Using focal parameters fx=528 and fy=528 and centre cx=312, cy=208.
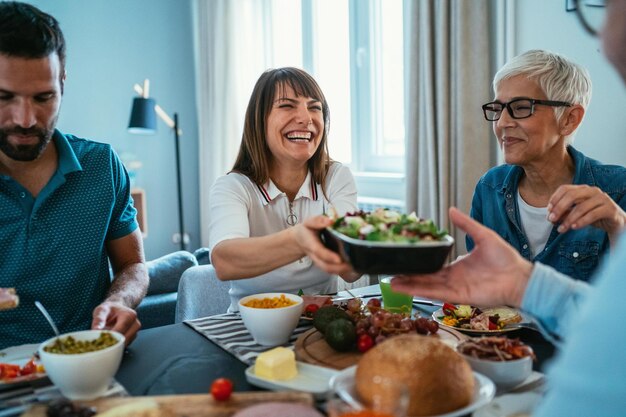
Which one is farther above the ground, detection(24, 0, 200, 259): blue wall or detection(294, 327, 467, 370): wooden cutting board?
detection(24, 0, 200, 259): blue wall

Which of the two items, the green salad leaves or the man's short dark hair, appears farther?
the man's short dark hair

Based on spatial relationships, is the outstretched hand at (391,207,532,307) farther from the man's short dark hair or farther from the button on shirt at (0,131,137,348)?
the man's short dark hair

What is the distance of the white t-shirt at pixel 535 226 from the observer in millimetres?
1770

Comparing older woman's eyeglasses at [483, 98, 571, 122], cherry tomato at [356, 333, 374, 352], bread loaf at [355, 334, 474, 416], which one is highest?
older woman's eyeglasses at [483, 98, 571, 122]

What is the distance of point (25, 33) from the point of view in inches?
55.8

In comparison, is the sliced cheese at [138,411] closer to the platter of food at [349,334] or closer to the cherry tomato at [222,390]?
the cherry tomato at [222,390]

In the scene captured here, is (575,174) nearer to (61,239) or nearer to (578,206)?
(578,206)

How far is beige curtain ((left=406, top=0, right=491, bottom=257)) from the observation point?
8.70ft

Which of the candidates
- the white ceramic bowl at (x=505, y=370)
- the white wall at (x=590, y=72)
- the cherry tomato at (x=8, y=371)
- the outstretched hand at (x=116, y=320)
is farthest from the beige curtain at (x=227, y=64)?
the white ceramic bowl at (x=505, y=370)

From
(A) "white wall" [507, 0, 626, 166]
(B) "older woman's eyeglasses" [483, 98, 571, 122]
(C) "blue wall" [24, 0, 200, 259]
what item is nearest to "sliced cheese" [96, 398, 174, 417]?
(B) "older woman's eyeglasses" [483, 98, 571, 122]

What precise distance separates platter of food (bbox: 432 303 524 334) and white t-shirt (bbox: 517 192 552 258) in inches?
17.7

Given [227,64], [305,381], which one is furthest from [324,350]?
[227,64]

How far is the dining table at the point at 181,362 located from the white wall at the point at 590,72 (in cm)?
127

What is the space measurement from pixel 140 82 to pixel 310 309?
14.2 ft
